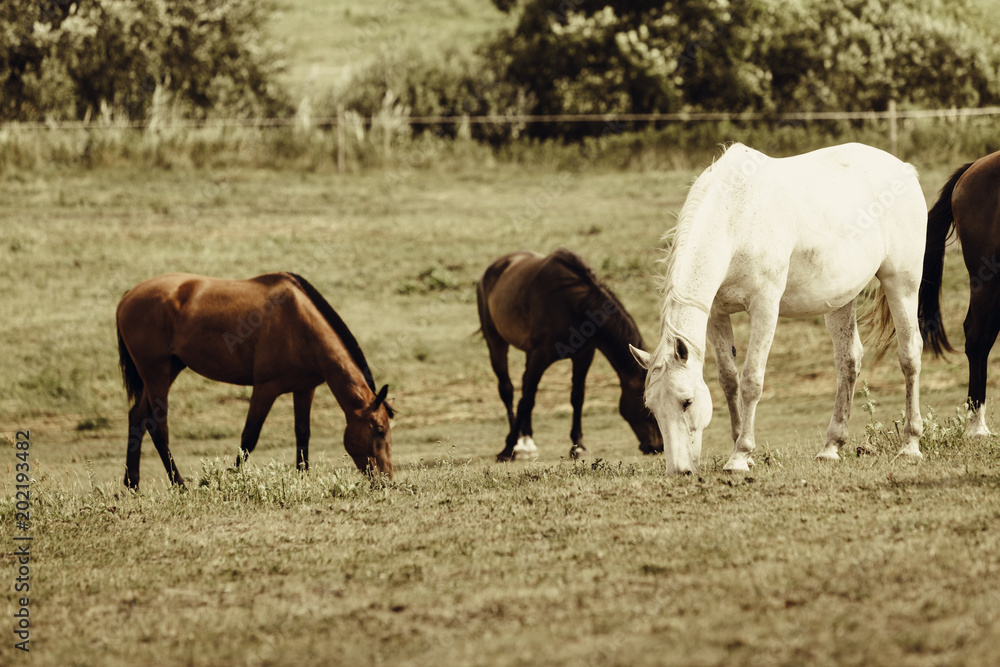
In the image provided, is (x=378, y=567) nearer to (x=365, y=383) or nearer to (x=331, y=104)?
(x=365, y=383)

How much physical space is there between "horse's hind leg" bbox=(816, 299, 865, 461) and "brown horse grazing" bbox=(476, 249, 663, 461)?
237 centimetres

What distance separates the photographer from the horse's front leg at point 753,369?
22.6 ft

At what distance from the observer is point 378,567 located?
5.20 metres

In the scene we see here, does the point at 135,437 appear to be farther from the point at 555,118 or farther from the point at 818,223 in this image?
the point at 555,118

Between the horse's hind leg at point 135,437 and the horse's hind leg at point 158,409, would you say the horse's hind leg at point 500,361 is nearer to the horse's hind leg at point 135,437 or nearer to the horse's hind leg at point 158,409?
the horse's hind leg at point 158,409

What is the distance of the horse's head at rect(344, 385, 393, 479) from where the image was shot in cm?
823

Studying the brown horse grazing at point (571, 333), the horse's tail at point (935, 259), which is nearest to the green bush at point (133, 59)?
the brown horse grazing at point (571, 333)

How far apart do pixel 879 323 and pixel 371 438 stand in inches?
168

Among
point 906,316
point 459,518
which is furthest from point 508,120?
point 459,518

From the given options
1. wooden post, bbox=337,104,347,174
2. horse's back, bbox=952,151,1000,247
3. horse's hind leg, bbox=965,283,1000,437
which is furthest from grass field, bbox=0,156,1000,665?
wooden post, bbox=337,104,347,174

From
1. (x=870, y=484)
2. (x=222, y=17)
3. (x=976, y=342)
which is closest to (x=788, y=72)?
(x=222, y=17)

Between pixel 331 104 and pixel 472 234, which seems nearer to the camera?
pixel 472 234

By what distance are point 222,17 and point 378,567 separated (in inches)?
1048

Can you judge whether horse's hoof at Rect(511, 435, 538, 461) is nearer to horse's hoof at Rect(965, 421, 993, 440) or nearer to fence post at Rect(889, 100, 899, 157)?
horse's hoof at Rect(965, 421, 993, 440)
